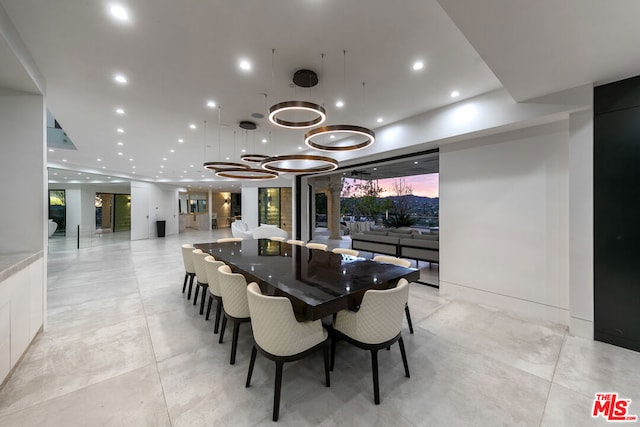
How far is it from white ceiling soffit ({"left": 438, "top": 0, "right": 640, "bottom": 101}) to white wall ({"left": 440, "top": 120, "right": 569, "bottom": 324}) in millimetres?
1008

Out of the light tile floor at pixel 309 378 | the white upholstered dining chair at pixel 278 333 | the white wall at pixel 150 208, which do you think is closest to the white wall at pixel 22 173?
the light tile floor at pixel 309 378

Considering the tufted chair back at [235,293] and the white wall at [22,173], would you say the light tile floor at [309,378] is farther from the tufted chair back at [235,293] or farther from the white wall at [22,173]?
the white wall at [22,173]

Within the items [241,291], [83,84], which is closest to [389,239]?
[241,291]

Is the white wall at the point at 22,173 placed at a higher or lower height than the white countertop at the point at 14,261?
higher

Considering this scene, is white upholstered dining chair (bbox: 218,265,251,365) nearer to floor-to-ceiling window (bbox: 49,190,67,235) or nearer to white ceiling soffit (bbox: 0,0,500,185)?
white ceiling soffit (bbox: 0,0,500,185)

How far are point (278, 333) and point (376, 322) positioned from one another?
2.67 feet

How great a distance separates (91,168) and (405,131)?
12255 mm

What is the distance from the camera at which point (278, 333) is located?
189 centimetres

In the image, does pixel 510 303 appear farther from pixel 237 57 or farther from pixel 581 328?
pixel 237 57

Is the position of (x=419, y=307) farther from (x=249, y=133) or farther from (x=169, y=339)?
(x=249, y=133)

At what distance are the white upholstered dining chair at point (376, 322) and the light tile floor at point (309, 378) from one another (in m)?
0.41

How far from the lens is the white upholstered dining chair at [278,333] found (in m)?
1.84

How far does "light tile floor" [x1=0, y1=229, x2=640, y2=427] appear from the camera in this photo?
1867 millimetres

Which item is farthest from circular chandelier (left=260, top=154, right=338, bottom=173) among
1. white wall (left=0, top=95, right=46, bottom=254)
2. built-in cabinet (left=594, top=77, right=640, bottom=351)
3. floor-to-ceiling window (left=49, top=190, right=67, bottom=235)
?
floor-to-ceiling window (left=49, top=190, right=67, bottom=235)
